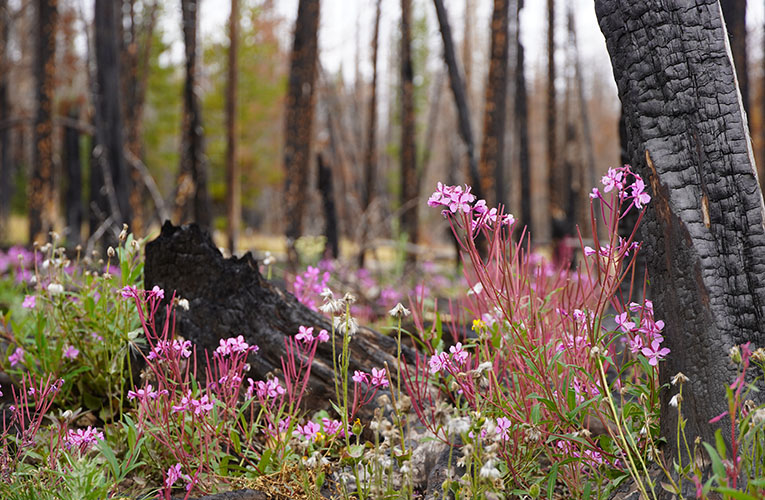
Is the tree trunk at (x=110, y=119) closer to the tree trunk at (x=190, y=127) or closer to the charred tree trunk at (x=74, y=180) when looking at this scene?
the tree trunk at (x=190, y=127)

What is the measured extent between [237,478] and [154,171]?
29895 mm

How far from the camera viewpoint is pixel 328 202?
369 inches

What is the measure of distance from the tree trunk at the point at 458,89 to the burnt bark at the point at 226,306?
436cm

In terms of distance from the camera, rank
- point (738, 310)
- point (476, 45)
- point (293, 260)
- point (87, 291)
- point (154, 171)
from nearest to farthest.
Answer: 1. point (738, 310)
2. point (87, 291)
3. point (293, 260)
4. point (476, 45)
5. point (154, 171)

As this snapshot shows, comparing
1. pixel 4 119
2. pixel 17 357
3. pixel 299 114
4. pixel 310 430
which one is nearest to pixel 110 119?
pixel 299 114

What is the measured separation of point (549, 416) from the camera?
6.87ft

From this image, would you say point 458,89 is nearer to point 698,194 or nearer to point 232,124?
point 232,124

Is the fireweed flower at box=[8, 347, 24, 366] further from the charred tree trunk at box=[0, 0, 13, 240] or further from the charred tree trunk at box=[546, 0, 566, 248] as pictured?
the charred tree trunk at box=[0, 0, 13, 240]

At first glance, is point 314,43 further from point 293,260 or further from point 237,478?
point 237,478

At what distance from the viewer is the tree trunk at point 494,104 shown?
25.8 ft

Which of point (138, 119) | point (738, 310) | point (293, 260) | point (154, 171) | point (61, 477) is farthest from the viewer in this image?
point (154, 171)

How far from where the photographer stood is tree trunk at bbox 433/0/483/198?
6.42m

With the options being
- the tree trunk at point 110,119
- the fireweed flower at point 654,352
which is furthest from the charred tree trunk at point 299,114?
the fireweed flower at point 654,352

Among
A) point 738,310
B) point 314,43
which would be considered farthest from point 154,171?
point 738,310
